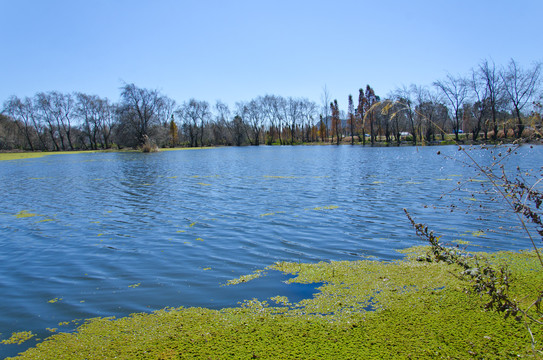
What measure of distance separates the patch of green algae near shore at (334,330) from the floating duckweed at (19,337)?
0.31m

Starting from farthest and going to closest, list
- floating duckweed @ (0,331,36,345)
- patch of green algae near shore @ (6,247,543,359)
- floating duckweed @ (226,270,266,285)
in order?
1. floating duckweed @ (226,270,266,285)
2. floating duckweed @ (0,331,36,345)
3. patch of green algae near shore @ (6,247,543,359)

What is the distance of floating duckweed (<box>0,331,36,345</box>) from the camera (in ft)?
12.1

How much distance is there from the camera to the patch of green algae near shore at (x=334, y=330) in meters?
3.17

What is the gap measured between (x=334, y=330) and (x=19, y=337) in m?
3.21

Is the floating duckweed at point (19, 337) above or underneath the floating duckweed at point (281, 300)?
above

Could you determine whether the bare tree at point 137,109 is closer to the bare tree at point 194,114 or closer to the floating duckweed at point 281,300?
the bare tree at point 194,114

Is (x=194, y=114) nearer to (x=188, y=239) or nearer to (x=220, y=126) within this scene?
(x=220, y=126)

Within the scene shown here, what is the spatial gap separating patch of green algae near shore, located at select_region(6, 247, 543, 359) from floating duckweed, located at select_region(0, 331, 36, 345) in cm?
31

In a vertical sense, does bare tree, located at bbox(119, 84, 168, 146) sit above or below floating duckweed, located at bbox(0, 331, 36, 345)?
above

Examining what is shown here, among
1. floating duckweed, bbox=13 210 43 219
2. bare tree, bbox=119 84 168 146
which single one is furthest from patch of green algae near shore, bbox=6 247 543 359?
bare tree, bbox=119 84 168 146

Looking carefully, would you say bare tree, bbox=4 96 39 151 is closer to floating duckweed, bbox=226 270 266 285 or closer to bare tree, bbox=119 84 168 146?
bare tree, bbox=119 84 168 146

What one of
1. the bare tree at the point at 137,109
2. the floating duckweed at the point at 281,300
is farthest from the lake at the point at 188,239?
the bare tree at the point at 137,109

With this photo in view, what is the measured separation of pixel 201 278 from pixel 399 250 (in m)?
3.43

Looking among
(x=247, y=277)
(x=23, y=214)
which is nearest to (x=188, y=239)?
(x=247, y=277)
